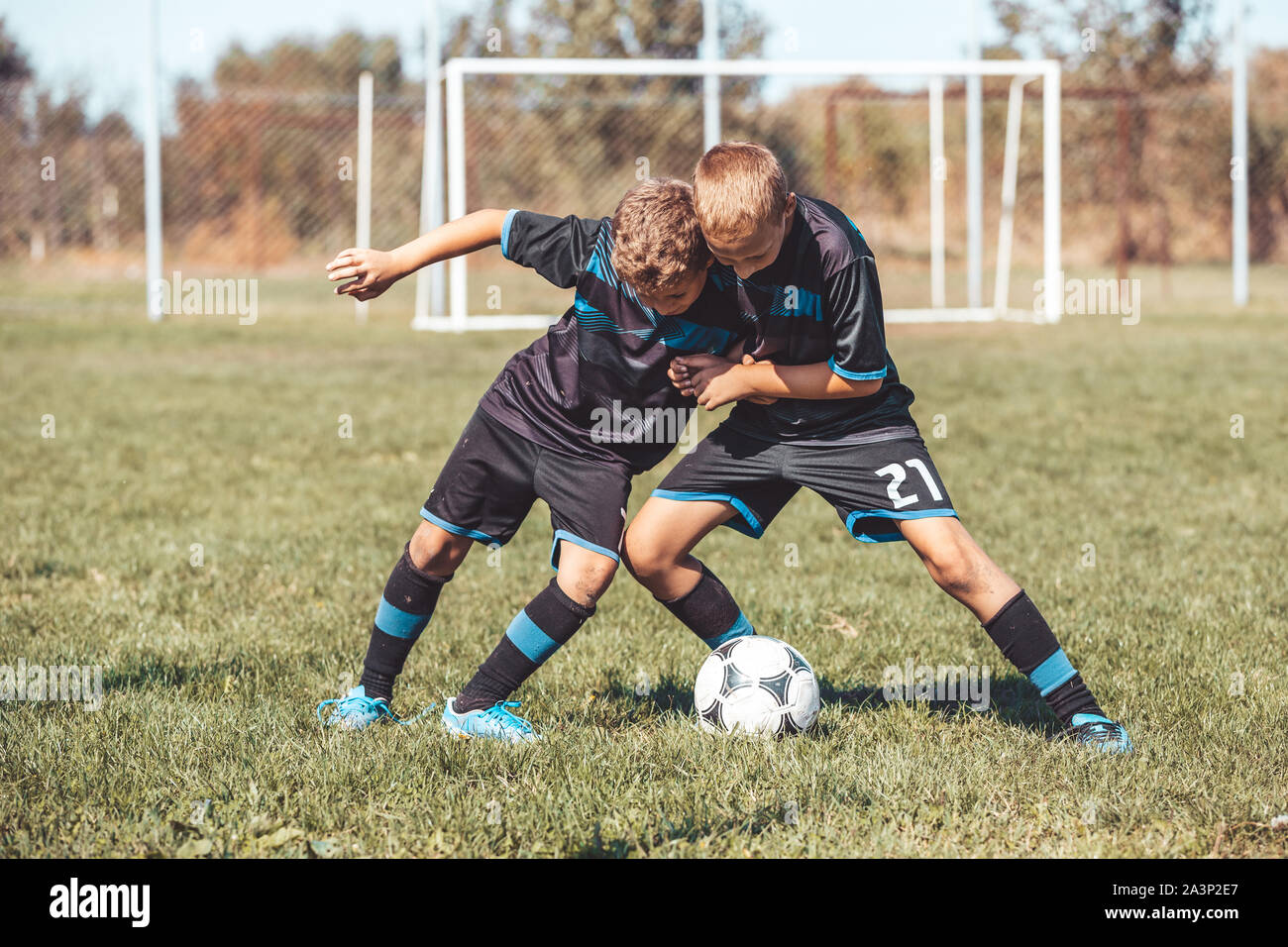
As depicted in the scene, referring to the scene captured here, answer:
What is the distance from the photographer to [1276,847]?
103 inches

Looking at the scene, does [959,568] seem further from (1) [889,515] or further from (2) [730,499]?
(2) [730,499]

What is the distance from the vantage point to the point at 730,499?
132 inches

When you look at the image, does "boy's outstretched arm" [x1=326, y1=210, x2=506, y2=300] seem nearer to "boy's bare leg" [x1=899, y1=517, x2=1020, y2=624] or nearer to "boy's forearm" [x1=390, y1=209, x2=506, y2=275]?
"boy's forearm" [x1=390, y1=209, x2=506, y2=275]

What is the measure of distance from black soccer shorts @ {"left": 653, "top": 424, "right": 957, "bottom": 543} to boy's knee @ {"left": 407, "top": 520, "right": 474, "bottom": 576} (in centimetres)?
56

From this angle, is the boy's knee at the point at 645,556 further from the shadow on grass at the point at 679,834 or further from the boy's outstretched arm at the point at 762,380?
the shadow on grass at the point at 679,834

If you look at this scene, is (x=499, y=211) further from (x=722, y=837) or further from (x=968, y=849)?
(x=968, y=849)

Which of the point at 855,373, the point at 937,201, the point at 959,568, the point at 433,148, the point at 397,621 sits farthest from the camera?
the point at 937,201

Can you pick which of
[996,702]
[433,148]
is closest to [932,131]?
[433,148]

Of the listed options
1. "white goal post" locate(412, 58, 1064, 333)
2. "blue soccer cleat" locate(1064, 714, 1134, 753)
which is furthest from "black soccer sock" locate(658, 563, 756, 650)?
"white goal post" locate(412, 58, 1064, 333)

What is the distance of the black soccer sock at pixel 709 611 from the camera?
3.54 m

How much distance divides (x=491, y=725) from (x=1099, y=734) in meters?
1.51

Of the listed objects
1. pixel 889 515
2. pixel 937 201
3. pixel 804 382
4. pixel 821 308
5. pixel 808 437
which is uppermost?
pixel 937 201

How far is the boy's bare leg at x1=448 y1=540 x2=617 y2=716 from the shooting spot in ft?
10.6
